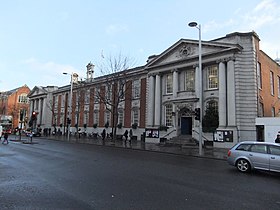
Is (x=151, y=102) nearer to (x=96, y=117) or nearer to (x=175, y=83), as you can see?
(x=175, y=83)

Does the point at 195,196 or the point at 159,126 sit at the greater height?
the point at 159,126

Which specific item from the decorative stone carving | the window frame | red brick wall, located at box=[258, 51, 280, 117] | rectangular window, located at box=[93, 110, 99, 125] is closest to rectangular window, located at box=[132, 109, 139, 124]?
rectangular window, located at box=[93, 110, 99, 125]

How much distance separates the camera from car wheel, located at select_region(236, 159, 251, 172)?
10.6 metres

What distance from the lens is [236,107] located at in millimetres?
24188

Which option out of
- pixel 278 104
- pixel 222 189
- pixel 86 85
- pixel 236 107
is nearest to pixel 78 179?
pixel 222 189

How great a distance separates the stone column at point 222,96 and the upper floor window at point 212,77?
1.32 m

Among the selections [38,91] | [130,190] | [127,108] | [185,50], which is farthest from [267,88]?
[38,91]

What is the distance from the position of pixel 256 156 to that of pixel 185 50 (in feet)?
66.8

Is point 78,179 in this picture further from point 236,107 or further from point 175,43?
point 175,43

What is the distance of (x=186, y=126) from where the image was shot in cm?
2889

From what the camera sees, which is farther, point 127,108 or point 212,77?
point 127,108

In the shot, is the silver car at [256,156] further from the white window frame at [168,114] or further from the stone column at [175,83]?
the white window frame at [168,114]

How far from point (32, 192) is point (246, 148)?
906 cm

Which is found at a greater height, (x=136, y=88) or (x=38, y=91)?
(x=38, y=91)
